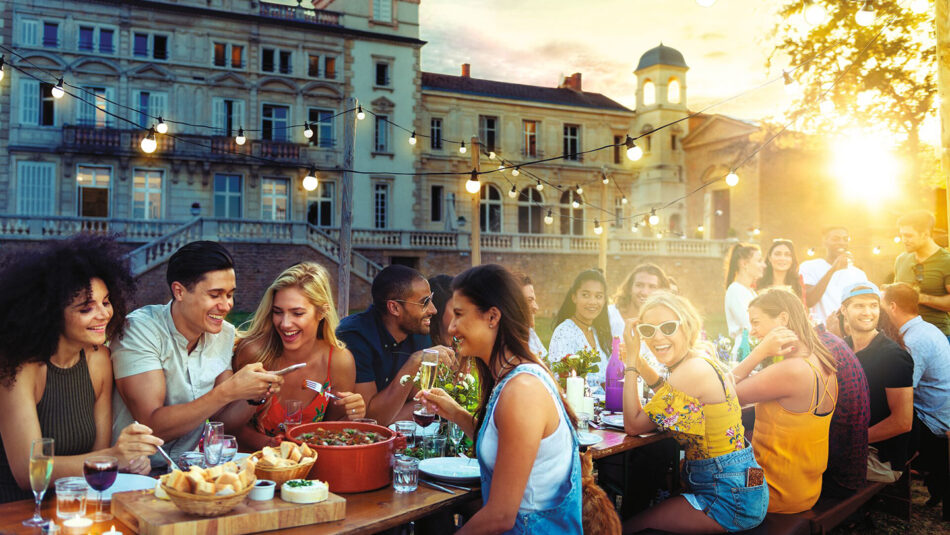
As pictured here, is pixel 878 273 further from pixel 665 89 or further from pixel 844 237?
pixel 844 237

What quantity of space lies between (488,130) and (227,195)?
12386 mm

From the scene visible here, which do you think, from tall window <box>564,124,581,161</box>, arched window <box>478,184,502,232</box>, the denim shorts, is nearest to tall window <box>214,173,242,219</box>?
arched window <box>478,184,502,232</box>

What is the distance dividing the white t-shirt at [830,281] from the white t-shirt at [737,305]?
92 cm

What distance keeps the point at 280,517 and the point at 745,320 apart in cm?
569

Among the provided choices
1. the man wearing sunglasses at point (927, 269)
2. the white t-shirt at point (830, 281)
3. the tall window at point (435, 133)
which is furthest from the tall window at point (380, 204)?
the man wearing sunglasses at point (927, 269)

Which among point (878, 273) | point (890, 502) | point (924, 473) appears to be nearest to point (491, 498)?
point (890, 502)

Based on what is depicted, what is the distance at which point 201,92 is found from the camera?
26203mm

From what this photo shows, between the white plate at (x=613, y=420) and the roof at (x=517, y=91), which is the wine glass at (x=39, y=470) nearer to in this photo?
the white plate at (x=613, y=420)

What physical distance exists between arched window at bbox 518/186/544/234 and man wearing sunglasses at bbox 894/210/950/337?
2669cm

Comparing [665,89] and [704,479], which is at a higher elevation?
[665,89]

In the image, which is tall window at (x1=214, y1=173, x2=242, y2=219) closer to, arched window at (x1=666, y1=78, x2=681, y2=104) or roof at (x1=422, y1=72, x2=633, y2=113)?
roof at (x1=422, y1=72, x2=633, y2=113)

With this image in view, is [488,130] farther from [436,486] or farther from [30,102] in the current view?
[436,486]

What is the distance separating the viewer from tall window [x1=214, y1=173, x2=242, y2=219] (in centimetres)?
2669

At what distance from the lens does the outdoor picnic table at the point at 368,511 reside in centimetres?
222
